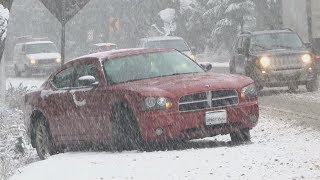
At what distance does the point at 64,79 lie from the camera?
1191 cm

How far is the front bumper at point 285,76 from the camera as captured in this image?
762 inches

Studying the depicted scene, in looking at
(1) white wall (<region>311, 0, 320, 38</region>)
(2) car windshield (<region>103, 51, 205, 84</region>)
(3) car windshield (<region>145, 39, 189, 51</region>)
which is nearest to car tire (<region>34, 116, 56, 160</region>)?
(2) car windshield (<region>103, 51, 205, 84</region>)

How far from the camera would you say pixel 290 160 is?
832 centimetres

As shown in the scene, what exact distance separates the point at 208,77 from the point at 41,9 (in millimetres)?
67708

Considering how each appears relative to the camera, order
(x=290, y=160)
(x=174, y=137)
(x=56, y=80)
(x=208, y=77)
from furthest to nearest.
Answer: (x=56, y=80) → (x=208, y=77) → (x=174, y=137) → (x=290, y=160)

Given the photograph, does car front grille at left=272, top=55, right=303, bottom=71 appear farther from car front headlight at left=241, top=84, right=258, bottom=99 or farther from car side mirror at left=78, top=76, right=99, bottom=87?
car side mirror at left=78, top=76, right=99, bottom=87

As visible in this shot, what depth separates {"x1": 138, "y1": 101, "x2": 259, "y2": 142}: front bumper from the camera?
973 centimetres

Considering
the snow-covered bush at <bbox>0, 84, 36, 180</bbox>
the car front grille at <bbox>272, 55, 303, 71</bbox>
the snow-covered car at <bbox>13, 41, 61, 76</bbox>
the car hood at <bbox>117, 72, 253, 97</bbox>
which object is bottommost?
the snow-covered car at <bbox>13, 41, 61, 76</bbox>

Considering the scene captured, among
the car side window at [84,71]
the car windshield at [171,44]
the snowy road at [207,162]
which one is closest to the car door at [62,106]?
the car side window at [84,71]

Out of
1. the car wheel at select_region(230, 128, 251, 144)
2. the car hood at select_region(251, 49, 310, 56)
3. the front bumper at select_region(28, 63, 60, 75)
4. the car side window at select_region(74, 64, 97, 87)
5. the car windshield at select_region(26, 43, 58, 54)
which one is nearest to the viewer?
the car wheel at select_region(230, 128, 251, 144)

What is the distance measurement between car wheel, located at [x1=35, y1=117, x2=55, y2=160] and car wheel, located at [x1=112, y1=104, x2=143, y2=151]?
75.6 inches

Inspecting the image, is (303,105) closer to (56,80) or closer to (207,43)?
(56,80)

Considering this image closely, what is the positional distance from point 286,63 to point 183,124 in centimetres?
1016

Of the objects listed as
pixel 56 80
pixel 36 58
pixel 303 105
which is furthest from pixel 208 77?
pixel 36 58
